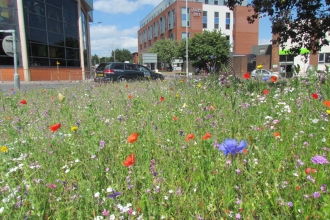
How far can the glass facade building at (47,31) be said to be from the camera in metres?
20.5

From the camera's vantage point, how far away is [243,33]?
55469mm

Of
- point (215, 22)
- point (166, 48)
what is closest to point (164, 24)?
point (166, 48)

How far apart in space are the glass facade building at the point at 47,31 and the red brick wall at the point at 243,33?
38.7m

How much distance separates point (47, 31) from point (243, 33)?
4458 cm

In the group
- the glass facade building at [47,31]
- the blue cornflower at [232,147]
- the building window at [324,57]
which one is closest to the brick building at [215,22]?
the building window at [324,57]

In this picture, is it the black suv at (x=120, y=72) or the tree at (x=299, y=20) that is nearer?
the tree at (x=299, y=20)

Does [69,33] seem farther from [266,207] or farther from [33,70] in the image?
[266,207]

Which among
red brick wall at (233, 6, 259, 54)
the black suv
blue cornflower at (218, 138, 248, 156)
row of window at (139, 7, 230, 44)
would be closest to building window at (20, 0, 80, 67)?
the black suv

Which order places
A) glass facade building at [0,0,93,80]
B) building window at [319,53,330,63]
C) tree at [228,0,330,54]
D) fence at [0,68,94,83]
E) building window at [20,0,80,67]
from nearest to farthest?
tree at [228,0,330,54]
glass facade building at [0,0,93,80]
fence at [0,68,94,83]
building window at [20,0,80,67]
building window at [319,53,330,63]

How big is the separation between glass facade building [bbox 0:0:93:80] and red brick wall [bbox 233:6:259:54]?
127 ft

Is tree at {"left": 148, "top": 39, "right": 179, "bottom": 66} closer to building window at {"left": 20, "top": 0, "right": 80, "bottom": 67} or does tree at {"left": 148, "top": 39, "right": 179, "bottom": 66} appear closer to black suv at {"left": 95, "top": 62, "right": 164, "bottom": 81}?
building window at {"left": 20, "top": 0, "right": 80, "bottom": 67}

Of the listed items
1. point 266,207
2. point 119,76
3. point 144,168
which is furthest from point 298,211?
point 119,76

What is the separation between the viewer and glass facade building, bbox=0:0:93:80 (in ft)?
67.1

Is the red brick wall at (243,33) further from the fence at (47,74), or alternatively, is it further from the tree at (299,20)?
the tree at (299,20)
